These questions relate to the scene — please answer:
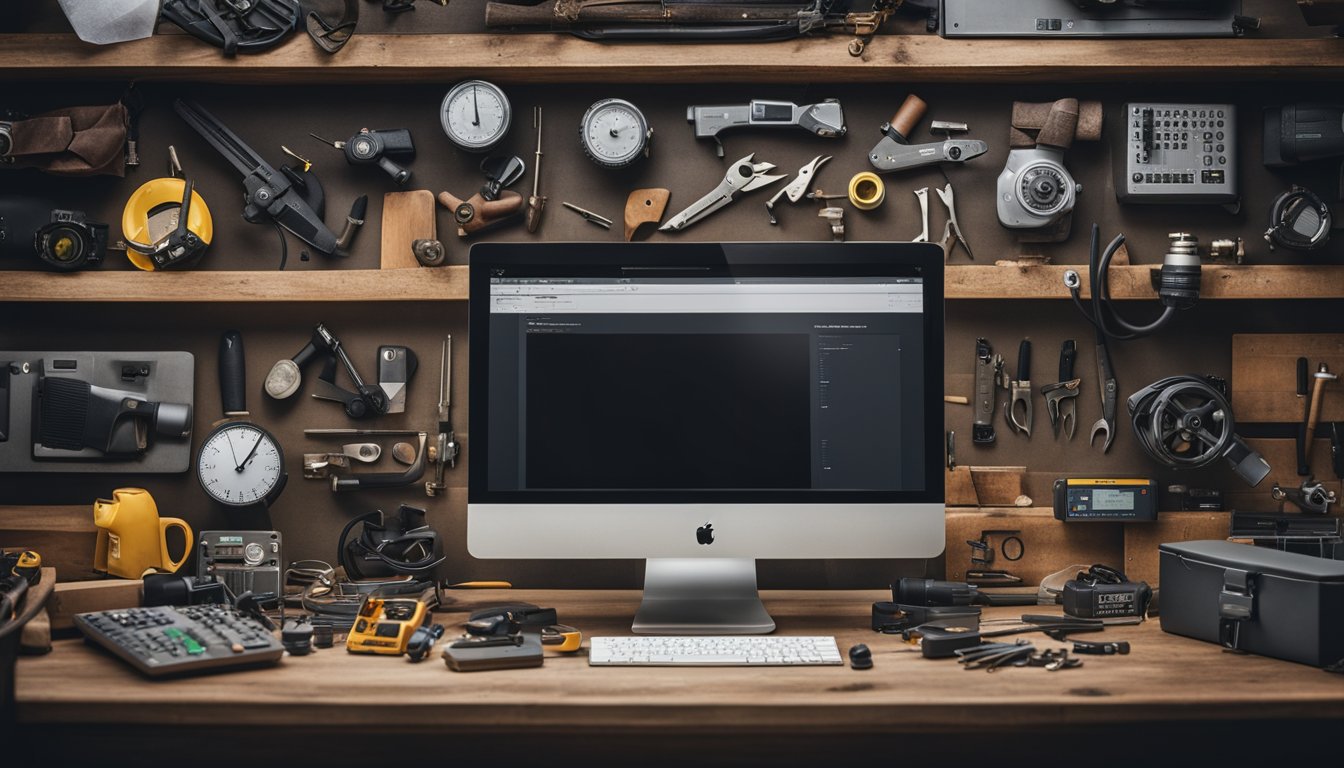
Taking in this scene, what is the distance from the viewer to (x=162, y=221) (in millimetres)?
2260

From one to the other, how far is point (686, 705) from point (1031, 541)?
1085mm

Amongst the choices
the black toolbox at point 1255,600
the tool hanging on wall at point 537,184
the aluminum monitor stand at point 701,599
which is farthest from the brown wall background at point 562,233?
the black toolbox at point 1255,600

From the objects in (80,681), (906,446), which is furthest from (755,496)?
(80,681)

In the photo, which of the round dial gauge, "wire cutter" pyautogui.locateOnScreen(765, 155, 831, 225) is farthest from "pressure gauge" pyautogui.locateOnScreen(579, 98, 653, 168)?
the round dial gauge

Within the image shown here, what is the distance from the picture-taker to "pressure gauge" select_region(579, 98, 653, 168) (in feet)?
7.26

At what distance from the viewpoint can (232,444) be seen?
2199 mm

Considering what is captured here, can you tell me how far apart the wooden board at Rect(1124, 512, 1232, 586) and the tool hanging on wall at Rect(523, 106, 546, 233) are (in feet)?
4.99

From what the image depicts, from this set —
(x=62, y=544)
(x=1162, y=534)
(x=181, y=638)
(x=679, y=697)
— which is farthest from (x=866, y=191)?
(x=62, y=544)

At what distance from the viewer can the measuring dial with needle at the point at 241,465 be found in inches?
86.2

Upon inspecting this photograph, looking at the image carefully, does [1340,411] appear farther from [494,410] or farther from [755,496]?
[494,410]

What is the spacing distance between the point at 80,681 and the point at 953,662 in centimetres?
142

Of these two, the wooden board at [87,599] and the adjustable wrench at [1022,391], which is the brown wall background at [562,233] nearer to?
the adjustable wrench at [1022,391]

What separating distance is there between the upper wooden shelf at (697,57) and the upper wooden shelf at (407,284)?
439 mm

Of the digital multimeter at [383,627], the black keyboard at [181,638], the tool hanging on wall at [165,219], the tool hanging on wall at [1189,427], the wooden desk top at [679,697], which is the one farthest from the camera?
the tool hanging on wall at [165,219]
